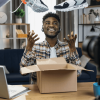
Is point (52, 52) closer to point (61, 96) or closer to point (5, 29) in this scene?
point (61, 96)

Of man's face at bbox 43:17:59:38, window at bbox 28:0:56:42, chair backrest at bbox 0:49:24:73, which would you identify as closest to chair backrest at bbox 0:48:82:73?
chair backrest at bbox 0:49:24:73

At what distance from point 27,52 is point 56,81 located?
1.45 ft

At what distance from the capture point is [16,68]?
3.01m

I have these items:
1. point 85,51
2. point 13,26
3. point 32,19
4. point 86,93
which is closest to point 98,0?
point 32,19

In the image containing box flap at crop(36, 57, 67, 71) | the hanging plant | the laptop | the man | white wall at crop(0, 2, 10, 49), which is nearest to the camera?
the laptop

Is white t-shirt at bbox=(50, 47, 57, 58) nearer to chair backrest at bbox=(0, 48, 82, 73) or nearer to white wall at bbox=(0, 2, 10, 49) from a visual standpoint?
chair backrest at bbox=(0, 48, 82, 73)

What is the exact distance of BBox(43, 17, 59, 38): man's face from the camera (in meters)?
1.38

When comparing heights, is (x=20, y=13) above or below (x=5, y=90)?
above

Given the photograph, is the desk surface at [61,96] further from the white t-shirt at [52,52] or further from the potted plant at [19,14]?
the potted plant at [19,14]

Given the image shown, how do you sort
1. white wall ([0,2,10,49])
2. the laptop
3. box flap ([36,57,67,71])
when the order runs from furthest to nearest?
1. white wall ([0,2,10,49])
2. box flap ([36,57,67,71])
3. the laptop

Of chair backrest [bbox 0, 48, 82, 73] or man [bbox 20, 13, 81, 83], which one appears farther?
chair backrest [bbox 0, 48, 82, 73]

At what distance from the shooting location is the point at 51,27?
1.38 meters

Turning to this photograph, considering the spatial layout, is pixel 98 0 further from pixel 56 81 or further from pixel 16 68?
pixel 56 81

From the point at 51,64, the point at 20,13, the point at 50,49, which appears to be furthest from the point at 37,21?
the point at 51,64
